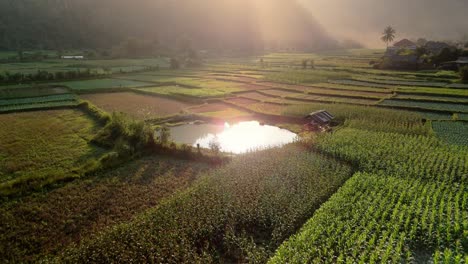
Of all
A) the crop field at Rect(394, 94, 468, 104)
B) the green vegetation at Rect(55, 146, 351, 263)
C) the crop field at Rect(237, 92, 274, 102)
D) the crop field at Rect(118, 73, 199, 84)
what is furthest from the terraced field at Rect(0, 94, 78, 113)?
the crop field at Rect(394, 94, 468, 104)

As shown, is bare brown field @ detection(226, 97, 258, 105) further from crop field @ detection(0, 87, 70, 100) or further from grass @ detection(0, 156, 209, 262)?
crop field @ detection(0, 87, 70, 100)

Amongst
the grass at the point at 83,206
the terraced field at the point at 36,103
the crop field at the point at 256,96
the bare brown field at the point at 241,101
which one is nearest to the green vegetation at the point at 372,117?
the bare brown field at the point at 241,101

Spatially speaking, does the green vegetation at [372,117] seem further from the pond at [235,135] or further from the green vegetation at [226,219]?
the green vegetation at [226,219]

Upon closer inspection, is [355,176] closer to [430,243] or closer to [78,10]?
[430,243]

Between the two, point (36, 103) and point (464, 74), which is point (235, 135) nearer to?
point (36, 103)

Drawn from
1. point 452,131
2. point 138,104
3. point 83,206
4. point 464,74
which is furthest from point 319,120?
point 464,74

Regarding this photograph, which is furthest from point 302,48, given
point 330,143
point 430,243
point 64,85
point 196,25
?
point 430,243
